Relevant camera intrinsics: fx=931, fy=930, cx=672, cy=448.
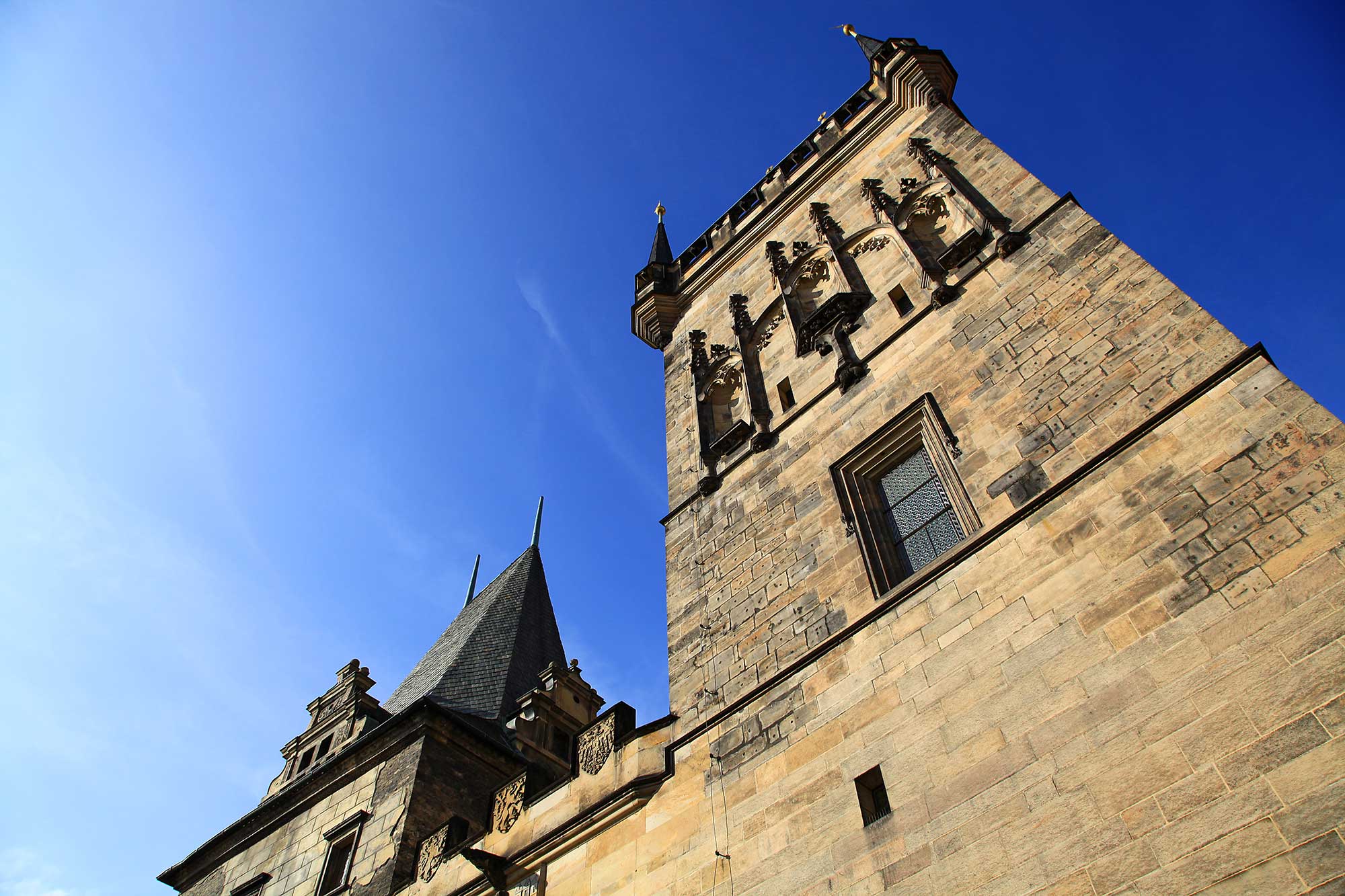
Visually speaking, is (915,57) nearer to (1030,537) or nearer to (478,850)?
(1030,537)

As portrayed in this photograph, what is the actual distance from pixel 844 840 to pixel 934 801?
68cm

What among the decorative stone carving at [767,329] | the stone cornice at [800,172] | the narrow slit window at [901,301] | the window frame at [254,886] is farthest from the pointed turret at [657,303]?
the window frame at [254,886]

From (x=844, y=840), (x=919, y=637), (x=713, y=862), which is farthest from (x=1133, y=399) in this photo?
(x=713, y=862)

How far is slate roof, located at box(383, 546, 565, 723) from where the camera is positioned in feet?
51.4

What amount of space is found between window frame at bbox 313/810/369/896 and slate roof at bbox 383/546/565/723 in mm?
2242

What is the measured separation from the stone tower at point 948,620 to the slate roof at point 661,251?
4007 mm

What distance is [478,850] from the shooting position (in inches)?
339

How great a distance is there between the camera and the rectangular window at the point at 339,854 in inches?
443

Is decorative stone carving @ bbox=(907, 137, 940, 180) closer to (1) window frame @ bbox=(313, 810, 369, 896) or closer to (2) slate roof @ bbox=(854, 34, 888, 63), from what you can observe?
(2) slate roof @ bbox=(854, 34, 888, 63)

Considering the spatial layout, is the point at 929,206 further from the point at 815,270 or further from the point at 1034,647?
the point at 1034,647

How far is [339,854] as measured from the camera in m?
11.7

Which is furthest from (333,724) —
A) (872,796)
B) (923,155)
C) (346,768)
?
(923,155)

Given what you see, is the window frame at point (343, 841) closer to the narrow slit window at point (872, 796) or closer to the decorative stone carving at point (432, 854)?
the decorative stone carving at point (432, 854)

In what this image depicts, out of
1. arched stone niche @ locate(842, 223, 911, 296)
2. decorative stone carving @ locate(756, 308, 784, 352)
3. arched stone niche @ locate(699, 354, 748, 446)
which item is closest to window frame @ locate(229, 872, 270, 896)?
arched stone niche @ locate(699, 354, 748, 446)
